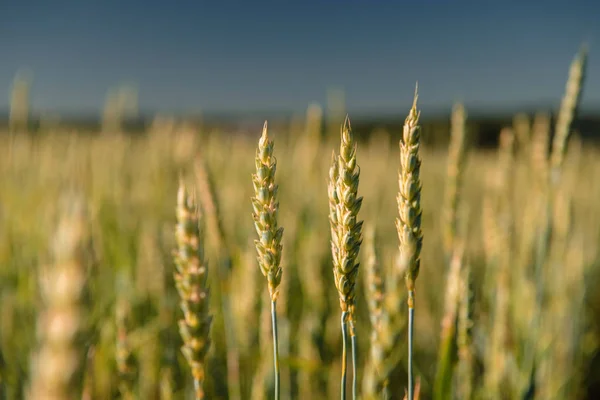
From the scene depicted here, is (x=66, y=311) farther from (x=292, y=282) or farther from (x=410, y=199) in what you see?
(x=292, y=282)

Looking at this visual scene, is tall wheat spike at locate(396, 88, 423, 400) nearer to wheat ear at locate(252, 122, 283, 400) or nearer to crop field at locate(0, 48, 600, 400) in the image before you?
crop field at locate(0, 48, 600, 400)

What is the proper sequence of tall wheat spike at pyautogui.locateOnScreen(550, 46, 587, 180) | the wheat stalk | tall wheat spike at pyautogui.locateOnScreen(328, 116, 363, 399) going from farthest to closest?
tall wheat spike at pyautogui.locateOnScreen(550, 46, 587, 180), tall wheat spike at pyautogui.locateOnScreen(328, 116, 363, 399), the wheat stalk

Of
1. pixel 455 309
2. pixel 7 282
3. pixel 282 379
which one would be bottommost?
pixel 282 379

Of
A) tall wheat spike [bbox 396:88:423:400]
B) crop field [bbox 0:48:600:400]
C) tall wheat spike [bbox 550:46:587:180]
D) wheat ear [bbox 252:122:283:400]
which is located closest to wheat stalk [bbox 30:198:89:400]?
crop field [bbox 0:48:600:400]

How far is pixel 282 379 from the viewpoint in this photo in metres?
1.37

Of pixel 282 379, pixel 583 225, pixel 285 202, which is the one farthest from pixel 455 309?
pixel 583 225

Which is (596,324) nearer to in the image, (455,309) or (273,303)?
(455,309)

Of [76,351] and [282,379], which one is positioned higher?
[76,351]

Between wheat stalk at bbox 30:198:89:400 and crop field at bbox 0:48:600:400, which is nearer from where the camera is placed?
wheat stalk at bbox 30:198:89:400

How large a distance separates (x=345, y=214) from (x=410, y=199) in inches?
3.7

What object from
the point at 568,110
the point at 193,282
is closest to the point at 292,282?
the point at 568,110

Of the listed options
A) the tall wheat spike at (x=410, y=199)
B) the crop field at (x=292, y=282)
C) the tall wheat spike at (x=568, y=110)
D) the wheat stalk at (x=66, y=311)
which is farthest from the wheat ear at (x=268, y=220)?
the tall wheat spike at (x=568, y=110)

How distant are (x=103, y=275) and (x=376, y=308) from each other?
5.13ft

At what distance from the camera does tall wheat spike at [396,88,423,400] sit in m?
0.56
